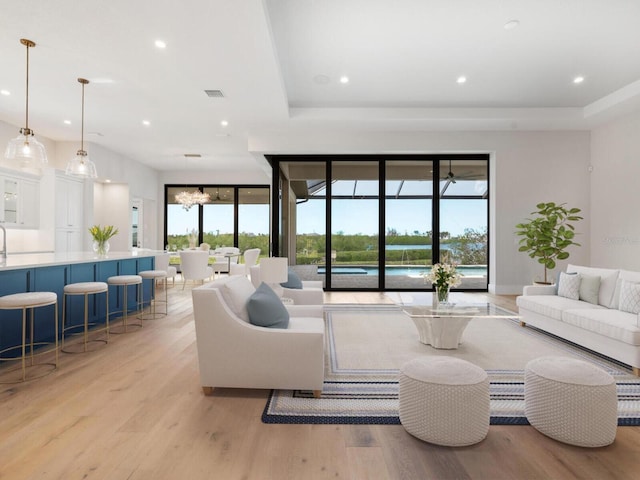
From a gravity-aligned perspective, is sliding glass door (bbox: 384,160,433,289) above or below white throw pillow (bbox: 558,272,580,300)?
above

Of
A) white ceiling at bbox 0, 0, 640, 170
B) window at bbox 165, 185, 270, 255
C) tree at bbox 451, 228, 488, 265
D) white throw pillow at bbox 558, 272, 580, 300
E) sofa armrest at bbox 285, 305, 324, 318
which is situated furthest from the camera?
window at bbox 165, 185, 270, 255

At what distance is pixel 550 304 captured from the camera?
3994 mm

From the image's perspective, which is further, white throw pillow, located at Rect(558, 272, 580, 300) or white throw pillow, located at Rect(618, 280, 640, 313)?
white throw pillow, located at Rect(558, 272, 580, 300)

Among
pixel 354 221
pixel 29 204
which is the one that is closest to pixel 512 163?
pixel 354 221

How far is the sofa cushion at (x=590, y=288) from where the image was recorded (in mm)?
3959

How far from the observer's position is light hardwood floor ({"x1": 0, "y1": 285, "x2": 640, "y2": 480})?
5.57 ft

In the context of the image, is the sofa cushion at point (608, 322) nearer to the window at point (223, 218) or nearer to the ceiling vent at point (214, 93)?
the ceiling vent at point (214, 93)

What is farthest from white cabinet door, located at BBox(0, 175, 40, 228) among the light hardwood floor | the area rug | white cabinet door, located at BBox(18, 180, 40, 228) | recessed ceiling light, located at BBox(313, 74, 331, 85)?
the area rug

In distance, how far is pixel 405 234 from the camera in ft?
24.7

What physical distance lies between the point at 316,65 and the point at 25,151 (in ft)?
11.4

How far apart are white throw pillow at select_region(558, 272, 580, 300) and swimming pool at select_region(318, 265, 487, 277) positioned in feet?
10.2

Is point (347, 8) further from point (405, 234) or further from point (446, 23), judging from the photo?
point (405, 234)

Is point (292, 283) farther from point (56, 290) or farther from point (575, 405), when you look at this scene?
point (575, 405)

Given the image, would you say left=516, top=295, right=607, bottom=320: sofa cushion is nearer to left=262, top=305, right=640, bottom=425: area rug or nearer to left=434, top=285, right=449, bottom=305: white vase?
left=262, top=305, right=640, bottom=425: area rug
